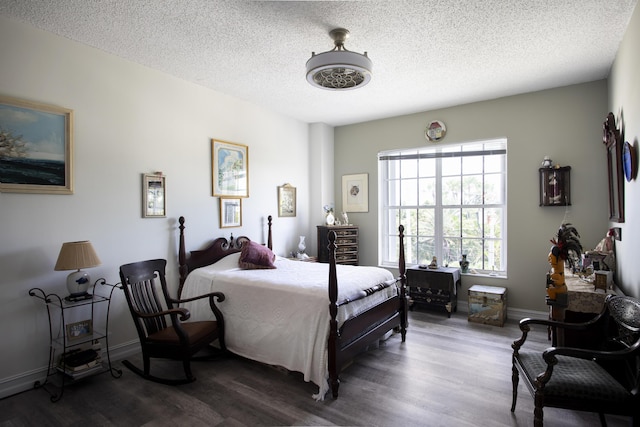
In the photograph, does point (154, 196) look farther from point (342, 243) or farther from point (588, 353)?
point (588, 353)

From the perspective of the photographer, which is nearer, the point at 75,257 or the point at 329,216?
the point at 75,257

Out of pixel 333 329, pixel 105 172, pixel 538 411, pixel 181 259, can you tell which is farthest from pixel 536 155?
pixel 105 172

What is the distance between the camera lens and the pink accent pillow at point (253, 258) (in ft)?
12.6

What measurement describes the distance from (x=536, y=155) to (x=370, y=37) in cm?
281

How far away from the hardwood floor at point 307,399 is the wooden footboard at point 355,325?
0.24 meters

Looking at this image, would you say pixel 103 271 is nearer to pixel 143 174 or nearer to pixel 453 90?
pixel 143 174

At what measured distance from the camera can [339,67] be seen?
2.66m

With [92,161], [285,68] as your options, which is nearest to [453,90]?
[285,68]

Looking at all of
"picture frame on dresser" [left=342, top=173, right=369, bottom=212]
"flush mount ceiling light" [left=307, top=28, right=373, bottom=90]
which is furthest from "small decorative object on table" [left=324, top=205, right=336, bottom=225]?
"flush mount ceiling light" [left=307, top=28, right=373, bottom=90]

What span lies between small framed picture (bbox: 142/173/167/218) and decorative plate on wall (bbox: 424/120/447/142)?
3.70 meters

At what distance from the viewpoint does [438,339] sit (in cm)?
375

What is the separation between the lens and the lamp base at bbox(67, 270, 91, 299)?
108 inches

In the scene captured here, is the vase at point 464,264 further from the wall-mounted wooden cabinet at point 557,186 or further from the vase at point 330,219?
the vase at point 330,219

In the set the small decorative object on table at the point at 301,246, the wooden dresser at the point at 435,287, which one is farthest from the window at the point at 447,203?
the small decorative object on table at the point at 301,246
